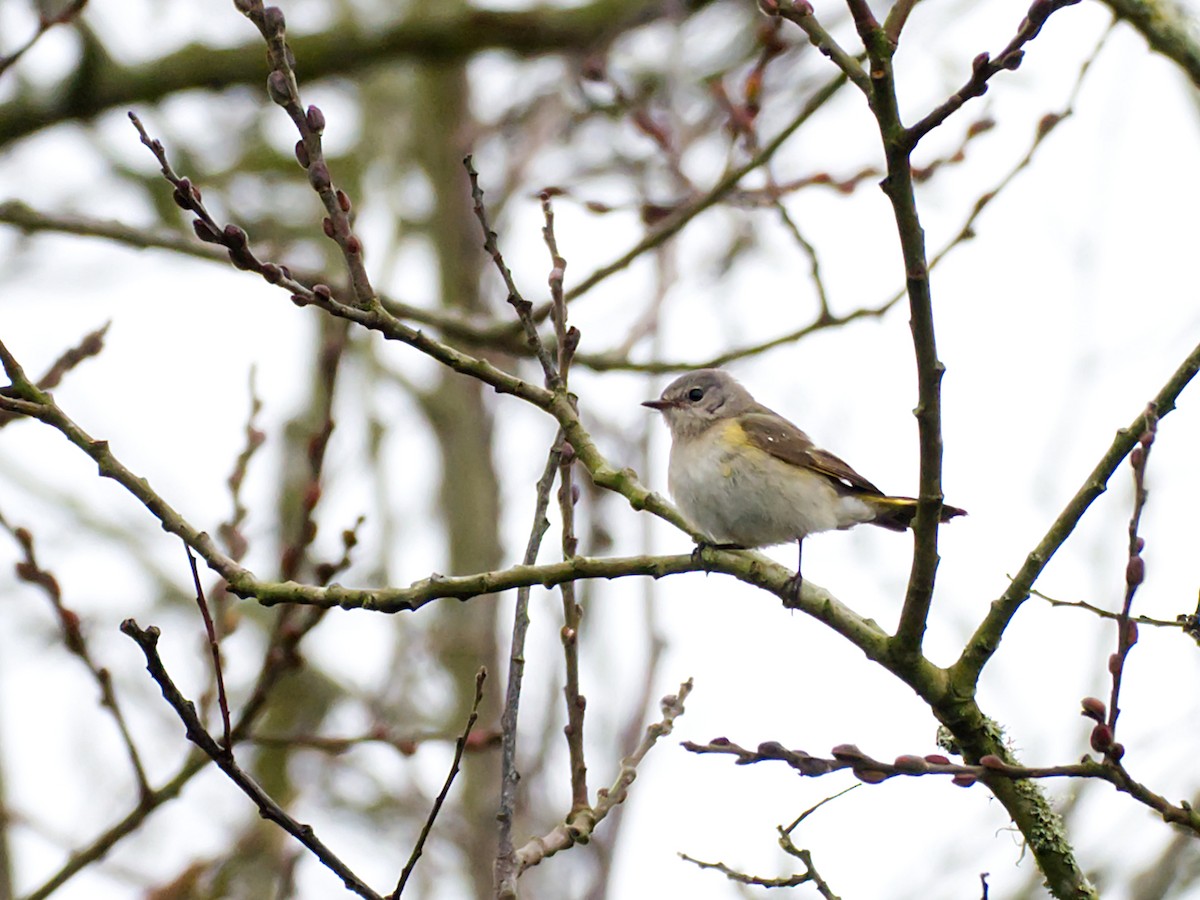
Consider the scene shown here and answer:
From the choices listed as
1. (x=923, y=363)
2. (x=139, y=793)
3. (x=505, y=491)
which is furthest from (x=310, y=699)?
(x=923, y=363)

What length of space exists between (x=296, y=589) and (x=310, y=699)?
6.52m

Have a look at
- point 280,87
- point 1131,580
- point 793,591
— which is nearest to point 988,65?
point 1131,580

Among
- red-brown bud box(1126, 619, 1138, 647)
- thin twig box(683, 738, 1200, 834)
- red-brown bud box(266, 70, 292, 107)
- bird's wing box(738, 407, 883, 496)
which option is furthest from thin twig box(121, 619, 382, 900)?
bird's wing box(738, 407, 883, 496)

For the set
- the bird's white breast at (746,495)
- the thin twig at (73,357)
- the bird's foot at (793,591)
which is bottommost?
the bird's foot at (793,591)

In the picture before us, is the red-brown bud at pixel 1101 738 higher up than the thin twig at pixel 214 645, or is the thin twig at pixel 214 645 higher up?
the thin twig at pixel 214 645

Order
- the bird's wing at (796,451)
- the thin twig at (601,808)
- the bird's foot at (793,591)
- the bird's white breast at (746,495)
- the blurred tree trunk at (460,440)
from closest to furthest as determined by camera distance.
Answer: the thin twig at (601,808)
the bird's foot at (793,591)
the bird's white breast at (746,495)
the bird's wing at (796,451)
the blurred tree trunk at (460,440)

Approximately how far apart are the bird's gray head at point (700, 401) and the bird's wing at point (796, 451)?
0.16 m

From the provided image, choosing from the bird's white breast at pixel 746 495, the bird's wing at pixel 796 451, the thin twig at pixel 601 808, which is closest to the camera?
the thin twig at pixel 601 808

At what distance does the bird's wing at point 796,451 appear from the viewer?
5.43 meters

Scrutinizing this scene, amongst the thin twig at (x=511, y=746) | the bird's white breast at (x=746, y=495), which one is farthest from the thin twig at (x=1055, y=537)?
the bird's white breast at (x=746, y=495)

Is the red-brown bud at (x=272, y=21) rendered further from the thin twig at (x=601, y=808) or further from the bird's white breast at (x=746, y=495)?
the bird's white breast at (x=746, y=495)

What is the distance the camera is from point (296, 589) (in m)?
2.70

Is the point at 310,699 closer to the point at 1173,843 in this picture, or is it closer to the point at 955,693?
the point at 1173,843

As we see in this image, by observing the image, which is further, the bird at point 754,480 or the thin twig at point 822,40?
the bird at point 754,480
